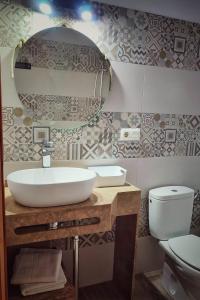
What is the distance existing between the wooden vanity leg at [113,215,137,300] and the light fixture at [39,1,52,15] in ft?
4.69

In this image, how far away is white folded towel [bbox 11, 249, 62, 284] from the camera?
136cm

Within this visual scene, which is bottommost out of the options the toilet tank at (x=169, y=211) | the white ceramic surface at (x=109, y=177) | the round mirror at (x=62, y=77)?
the toilet tank at (x=169, y=211)

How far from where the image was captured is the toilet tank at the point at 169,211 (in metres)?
1.85

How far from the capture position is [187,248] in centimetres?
171

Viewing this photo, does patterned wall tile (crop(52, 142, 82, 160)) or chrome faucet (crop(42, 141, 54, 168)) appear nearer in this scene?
chrome faucet (crop(42, 141, 54, 168))

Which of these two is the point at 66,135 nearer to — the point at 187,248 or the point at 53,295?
the point at 53,295

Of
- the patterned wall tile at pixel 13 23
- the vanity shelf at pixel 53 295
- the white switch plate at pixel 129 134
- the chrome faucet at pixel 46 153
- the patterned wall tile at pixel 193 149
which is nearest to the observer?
the vanity shelf at pixel 53 295

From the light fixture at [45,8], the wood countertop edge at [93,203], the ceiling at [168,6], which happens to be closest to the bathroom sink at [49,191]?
the wood countertop edge at [93,203]

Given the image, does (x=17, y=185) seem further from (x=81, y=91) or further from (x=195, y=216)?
(x=195, y=216)

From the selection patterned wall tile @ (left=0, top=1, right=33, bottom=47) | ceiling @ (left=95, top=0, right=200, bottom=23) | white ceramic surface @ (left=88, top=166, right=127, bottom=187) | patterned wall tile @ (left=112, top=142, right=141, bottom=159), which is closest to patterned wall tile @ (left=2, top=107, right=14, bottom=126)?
patterned wall tile @ (left=0, top=1, right=33, bottom=47)

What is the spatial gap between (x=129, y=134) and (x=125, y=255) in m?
0.90

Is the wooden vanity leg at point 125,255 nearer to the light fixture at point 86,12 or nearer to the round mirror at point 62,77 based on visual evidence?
the round mirror at point 62,77

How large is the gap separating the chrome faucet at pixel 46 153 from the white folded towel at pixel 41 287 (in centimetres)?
68

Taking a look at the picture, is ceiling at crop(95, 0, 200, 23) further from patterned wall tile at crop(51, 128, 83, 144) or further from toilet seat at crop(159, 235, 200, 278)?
toilet seat at crop(159, 235, 200, 278)
